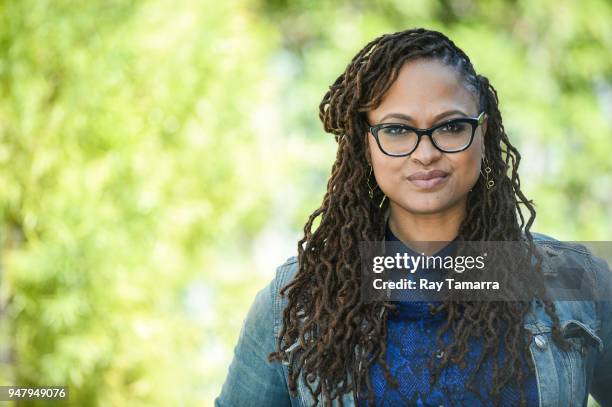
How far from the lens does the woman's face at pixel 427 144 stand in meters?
1.70

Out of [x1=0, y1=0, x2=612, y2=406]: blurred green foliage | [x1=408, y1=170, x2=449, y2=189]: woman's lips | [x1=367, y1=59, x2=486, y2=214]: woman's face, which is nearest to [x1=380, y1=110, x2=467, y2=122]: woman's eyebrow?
[x1=367, y1=59, x2=486, y2=214]: woman's face

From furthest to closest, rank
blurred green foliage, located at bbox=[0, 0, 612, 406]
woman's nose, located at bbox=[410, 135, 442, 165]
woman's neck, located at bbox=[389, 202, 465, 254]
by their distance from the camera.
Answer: blurred green foliage, located at bbox=[0, 0, 612, 406]
woman's neck, located at bbox=[389, 202, 465, 254]
woman's nose, located at bbox=[410, 135, 442, 165]

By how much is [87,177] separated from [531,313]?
3.91 metres

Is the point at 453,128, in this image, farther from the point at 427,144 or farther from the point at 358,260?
the point at 358,260

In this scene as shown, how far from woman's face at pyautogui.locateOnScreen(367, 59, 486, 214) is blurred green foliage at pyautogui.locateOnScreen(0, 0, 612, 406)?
143 inches

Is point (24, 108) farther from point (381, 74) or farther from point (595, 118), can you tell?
point (595, 118)

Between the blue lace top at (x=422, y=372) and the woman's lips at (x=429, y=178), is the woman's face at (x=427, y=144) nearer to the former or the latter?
the woman's lips at (x=429, y=178)

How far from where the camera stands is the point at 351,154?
183cm

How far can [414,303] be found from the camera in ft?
5.79

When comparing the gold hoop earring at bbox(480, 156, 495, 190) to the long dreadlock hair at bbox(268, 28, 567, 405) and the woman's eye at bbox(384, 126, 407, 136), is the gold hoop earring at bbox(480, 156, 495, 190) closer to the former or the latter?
the long dreadlock hair at bbox(268, 28, 567, 405)

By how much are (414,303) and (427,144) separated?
321 mm

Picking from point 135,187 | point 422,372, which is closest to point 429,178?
point 422,372

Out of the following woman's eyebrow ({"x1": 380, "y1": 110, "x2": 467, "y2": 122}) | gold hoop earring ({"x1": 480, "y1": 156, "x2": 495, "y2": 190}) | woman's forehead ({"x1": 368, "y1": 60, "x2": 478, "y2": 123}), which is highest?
woman's forehead ({"x1": 368, "y1": 60, "x2": 478, "y2": 123})

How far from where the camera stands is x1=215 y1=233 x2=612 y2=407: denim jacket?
1726 millimetres
